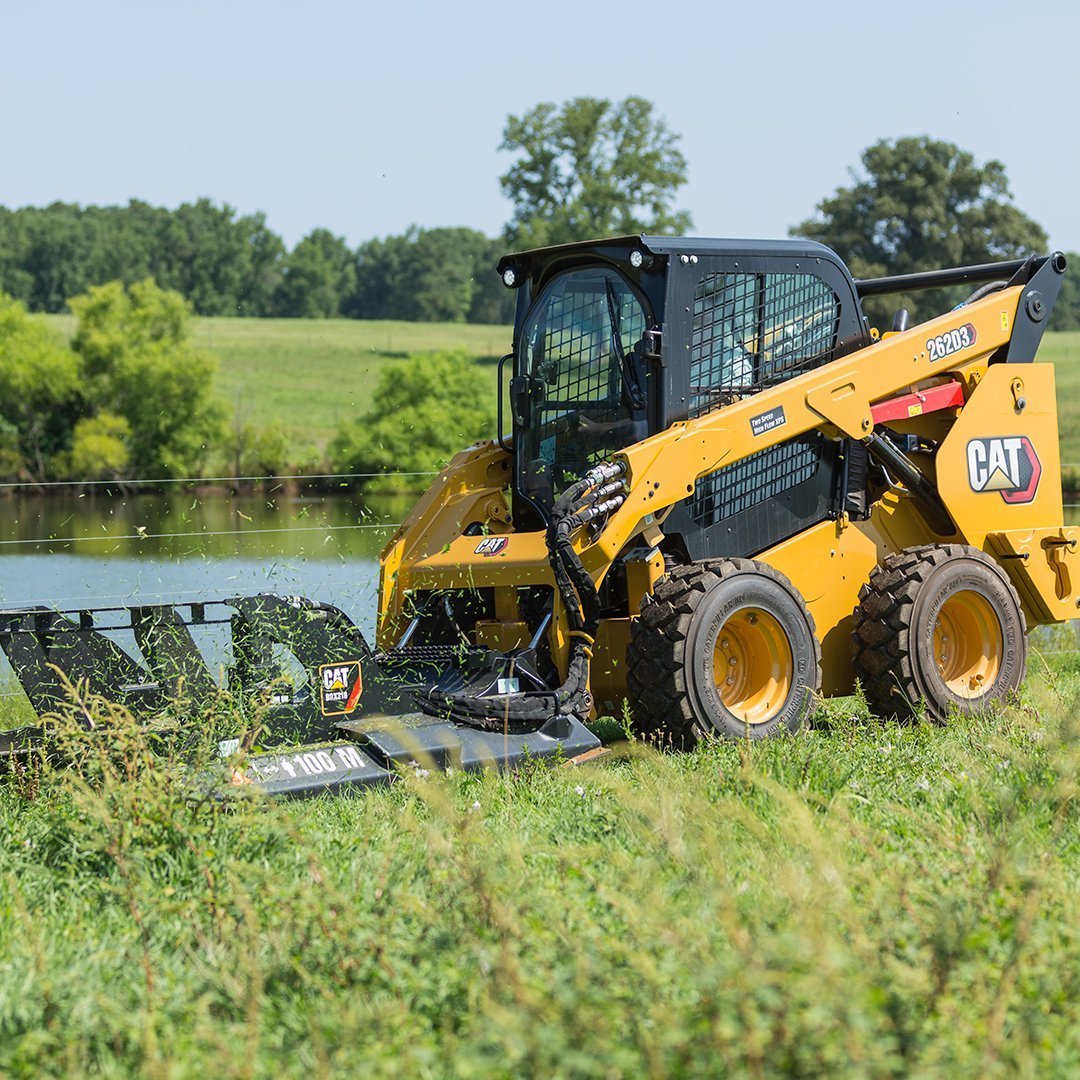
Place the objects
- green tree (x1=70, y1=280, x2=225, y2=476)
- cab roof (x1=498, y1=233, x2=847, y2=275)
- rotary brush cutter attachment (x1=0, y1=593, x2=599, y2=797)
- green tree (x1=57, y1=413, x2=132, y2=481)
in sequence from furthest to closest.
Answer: green tree (x1=70, y1=280, x2=225, y2=476)
green tree (x1=57, y1=413, x2=132, y2=481)
cab roof (x1=498, y1=233, x2=847, y2=275)
rotary brush cutter attachment (x1=0, y1=593, x2=599, y2=797)

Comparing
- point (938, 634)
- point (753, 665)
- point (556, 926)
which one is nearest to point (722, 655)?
point (753, 665)

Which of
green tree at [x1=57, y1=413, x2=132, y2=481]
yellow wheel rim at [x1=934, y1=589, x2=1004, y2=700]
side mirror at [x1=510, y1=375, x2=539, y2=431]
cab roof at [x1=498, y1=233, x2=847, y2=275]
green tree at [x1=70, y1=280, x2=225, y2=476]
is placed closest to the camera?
cab roof at [x1=498, y1=233, x2=847, y2=275]

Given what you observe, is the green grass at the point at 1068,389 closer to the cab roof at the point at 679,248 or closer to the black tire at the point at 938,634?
the black tire at the point at 938,634

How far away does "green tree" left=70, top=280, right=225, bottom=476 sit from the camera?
42.5m

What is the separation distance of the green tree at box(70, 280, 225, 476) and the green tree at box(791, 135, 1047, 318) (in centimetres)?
2364

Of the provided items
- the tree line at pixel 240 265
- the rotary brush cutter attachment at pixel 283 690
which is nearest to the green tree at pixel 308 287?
the tree line at pixel 240 265

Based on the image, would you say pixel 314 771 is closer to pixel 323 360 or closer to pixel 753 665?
pixel 753 665

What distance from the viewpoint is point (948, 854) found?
489 centimetres

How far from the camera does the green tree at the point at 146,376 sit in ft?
140

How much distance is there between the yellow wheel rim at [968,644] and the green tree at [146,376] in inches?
1335

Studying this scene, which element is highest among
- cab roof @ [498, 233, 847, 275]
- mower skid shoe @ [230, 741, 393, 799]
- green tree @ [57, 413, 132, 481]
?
cab roof @ [498, 233, 847, 275]

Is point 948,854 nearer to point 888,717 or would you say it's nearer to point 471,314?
point 888,717

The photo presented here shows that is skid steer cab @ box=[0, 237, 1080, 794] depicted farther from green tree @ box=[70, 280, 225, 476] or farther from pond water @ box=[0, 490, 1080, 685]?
green tree @ box=[70, 280, 225, 476]

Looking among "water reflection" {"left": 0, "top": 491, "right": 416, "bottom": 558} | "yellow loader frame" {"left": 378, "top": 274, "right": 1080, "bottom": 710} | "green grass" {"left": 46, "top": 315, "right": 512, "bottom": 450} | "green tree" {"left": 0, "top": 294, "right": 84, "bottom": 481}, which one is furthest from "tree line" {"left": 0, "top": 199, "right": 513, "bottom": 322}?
"yellow loader frame" {"left": 378, "top": 274, "right": 1080, "bottom": 710}
